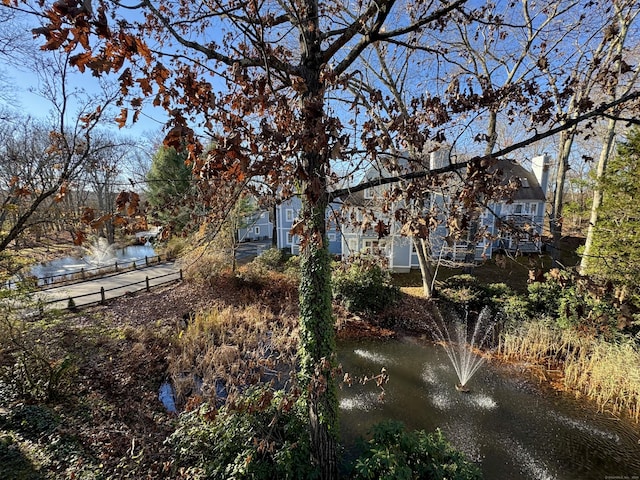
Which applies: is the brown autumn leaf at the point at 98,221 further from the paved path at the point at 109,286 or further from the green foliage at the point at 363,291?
the paved path at the point at 109,286

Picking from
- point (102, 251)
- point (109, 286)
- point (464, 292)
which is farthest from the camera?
point (102, 251)

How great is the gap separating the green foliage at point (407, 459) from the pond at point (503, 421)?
4.09 feet

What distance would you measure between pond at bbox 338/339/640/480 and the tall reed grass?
41 centimetres

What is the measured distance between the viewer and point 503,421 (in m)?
5.25

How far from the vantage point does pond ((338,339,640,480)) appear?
438cm

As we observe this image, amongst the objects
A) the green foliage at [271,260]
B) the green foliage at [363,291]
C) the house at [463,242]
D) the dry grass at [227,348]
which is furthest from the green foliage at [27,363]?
the green foliage at [271,260]

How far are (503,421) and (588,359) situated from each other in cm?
335

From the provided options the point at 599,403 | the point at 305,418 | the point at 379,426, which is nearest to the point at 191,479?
the point at 305,418

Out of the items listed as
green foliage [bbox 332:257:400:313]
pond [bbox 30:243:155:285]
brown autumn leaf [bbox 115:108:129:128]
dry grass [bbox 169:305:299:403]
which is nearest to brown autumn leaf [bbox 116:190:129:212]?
brown autumn leaf [bbox 115:108:129:128]

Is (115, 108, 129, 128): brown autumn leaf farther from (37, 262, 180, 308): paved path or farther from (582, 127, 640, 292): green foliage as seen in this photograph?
(37, 262, 180, 308): paved path

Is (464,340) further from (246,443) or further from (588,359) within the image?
(246,443)

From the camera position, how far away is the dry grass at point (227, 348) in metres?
5.75

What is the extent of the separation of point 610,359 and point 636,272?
2.37 m

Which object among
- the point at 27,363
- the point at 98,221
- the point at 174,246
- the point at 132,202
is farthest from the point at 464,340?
the point at 174,246
